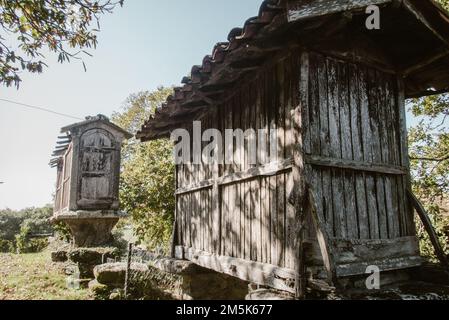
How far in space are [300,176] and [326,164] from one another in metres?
0.38

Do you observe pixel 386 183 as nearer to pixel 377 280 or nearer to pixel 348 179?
pixel 348 179

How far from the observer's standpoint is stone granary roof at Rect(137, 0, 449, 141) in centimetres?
301

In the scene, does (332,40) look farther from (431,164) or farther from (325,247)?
(431,164)

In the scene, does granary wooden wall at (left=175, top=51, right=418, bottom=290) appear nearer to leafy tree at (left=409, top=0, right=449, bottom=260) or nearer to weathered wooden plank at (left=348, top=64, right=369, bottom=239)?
weathered wooden plank at (left=348, top=64, right=369, bottom=239)

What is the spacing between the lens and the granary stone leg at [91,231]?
11.1 meters

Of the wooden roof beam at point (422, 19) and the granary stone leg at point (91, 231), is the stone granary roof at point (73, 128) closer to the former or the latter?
the granary stone leg at point (91, 231)

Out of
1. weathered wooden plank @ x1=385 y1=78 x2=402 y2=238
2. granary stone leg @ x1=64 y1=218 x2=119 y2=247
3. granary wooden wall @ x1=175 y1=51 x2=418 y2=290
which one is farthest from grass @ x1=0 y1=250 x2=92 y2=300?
weathered wooden plank @ x1=385 y1=78 x2=402 y2=238

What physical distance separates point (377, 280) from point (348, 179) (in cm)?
113

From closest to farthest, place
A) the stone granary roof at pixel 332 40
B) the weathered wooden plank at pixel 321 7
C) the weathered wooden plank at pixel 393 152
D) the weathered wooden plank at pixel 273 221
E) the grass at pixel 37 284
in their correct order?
the weathered wooden plank at pixel 321 7, the stone granary roof at pixel 332 40, the weathered wooden plank at pixel 273 221, the weathered wooden plank at pixel 393 152, the grass at pixel 37 284

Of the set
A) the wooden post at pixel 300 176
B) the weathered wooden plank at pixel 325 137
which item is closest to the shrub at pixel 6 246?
the wooden post at pixel 300 176

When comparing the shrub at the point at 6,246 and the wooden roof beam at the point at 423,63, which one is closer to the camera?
the wooden roof beam at the point at 423,63

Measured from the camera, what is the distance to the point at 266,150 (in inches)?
157

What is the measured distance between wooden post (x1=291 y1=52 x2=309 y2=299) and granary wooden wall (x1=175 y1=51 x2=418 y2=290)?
22 millimetres

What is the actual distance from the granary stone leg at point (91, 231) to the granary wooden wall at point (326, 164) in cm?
769
